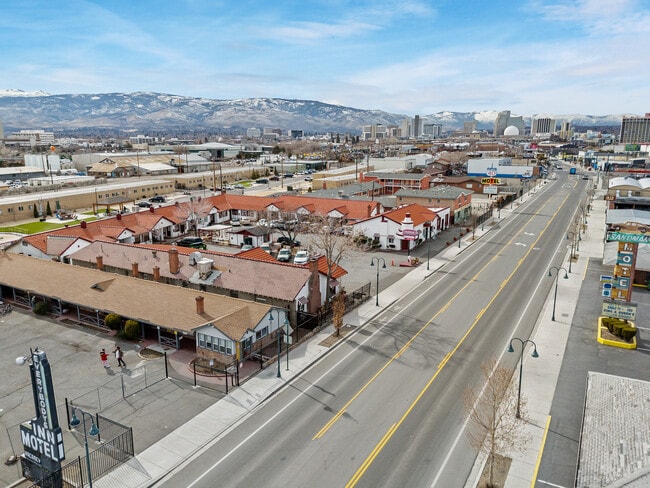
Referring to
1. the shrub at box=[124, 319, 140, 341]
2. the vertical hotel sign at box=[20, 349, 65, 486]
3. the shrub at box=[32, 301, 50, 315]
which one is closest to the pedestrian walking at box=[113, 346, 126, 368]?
A: the shrub at box=[124, 319, 140, 341]

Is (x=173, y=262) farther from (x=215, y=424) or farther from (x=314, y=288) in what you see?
(x=215, y=424)

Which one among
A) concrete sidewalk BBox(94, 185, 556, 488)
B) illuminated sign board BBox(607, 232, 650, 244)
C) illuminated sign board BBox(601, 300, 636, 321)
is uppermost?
illuminated sign board BBox(607, 232, 650, 244)

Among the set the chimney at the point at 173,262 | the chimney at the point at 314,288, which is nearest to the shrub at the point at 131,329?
the chimney at the point at 173,262

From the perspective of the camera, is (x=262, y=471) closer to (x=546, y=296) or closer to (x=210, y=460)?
(x=210, y=460)

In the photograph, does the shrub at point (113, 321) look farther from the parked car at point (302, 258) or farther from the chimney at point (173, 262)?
the parked car at point (302, 258)

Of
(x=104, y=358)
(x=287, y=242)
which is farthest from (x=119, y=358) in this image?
(x=287, y=242)

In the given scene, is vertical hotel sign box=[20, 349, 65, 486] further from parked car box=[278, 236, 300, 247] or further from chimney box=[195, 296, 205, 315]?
parked car box=[278, 236, 300, 247]

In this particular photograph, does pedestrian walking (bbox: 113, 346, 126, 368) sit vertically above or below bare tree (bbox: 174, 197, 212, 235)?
below
